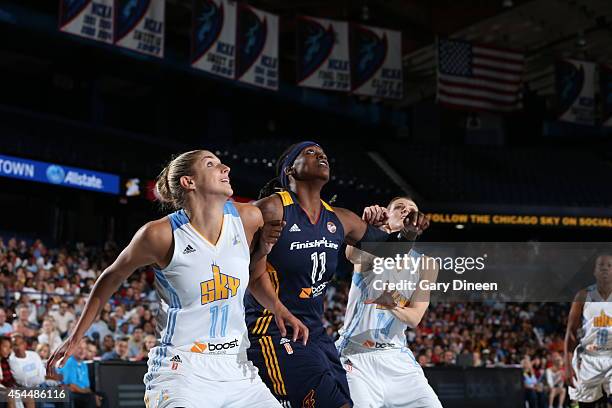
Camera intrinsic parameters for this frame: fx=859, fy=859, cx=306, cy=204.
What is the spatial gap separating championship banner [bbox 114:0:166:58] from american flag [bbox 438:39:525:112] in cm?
815

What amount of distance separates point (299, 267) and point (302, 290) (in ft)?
0.48

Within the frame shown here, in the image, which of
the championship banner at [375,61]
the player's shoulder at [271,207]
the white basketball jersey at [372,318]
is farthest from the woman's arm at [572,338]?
the championship banner at [375,61]

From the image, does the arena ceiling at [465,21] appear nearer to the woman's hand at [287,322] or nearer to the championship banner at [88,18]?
the championship banner at [88,18]

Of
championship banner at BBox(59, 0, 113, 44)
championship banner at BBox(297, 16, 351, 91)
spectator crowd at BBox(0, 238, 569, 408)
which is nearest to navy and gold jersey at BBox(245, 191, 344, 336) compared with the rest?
spectator crowd at BBox(0, 238, 569, 408)

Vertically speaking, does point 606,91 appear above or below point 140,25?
below

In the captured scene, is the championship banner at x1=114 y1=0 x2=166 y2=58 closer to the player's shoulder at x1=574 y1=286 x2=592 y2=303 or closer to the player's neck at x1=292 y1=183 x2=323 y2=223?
the player's shoulder at x1=574 y1=286 x2=592 y2=303

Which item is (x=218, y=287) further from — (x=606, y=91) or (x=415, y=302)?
(x=606, y=91)

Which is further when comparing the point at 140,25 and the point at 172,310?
the point at 140,25

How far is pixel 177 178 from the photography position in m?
4.53

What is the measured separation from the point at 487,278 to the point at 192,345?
1093 cm

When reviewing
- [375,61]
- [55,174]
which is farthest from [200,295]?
[375,61]

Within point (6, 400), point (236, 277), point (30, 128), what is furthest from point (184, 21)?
point (236, 277)

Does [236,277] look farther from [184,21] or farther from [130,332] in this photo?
[184,21]

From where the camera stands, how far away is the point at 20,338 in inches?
417
